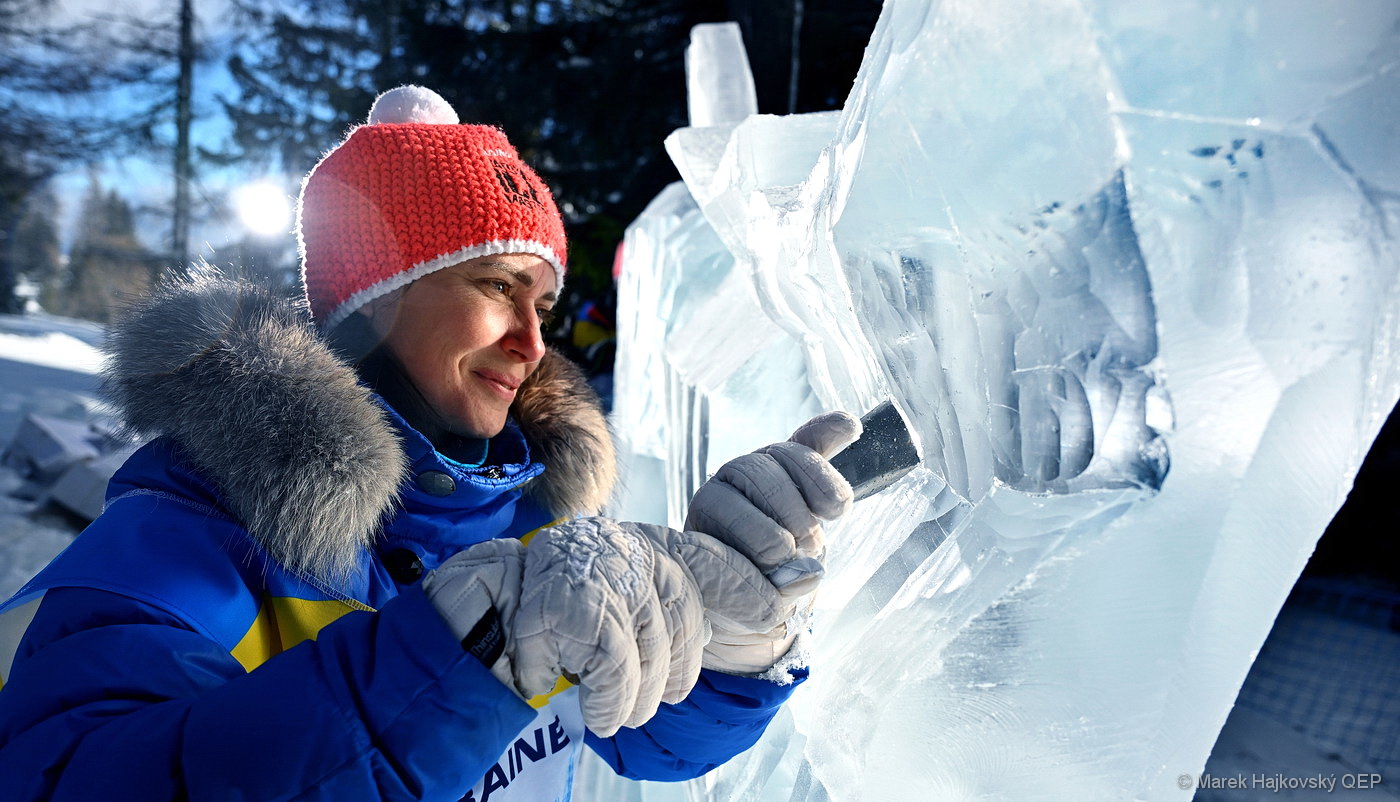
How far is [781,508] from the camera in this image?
90 centimetres

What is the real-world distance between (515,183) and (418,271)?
266 mm

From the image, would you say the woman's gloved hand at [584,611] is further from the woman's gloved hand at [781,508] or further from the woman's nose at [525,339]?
the woman's nose at [525,339]

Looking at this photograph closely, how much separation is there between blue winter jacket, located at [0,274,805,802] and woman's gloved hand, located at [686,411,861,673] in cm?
27

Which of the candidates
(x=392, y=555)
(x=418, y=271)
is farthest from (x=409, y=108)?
(x=392, y=555)

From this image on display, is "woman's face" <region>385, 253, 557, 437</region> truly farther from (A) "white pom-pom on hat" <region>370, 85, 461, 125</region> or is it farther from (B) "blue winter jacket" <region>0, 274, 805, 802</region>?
(A) "white pom-pom on hat" <region>370, 85, 461, 125</region>

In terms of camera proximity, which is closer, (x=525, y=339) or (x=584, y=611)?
(x=584, y=611)

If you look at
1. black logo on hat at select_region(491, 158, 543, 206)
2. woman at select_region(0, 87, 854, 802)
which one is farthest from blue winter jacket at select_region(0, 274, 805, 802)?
black logo on hat at select_region(491, 158, 543, 206)

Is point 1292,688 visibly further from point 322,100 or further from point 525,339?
point 322,100

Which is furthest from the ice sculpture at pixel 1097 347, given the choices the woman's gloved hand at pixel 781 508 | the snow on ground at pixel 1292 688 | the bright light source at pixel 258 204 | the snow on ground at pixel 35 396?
the bright light source at pixel 258 204

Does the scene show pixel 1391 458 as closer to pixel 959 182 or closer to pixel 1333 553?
pixel 1333 553

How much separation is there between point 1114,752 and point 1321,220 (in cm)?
50

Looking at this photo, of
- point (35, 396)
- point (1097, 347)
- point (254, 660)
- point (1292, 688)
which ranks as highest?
point (1097, 347)

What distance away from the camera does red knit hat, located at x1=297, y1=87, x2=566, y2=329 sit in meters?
1.42

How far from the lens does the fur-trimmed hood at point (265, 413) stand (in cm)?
106
